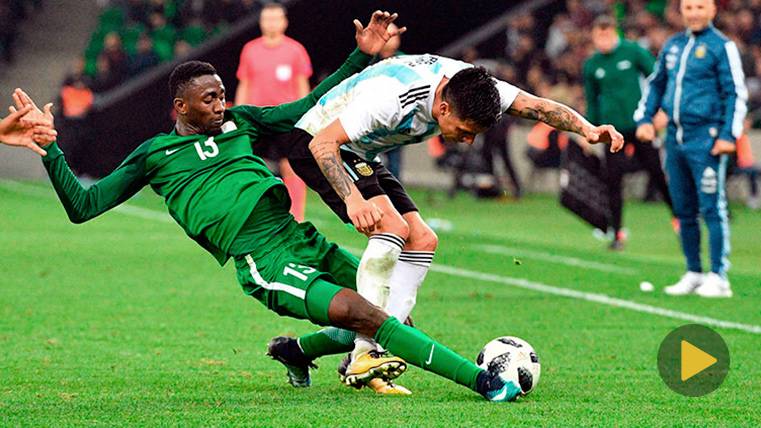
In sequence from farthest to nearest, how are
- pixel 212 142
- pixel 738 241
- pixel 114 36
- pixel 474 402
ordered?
pixel 114 36 < pixel 738 241 < pixel 212 142 < pixel 474 402

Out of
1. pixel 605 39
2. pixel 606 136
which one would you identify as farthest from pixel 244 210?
pixel 605 39

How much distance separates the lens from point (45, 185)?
25625 mm

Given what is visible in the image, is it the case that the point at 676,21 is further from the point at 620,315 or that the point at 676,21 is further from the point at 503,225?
the point at 620,315

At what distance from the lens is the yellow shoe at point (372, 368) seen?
258 inches

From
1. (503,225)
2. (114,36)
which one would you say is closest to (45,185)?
(114,36)

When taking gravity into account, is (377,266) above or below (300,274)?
below

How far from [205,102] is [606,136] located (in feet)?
6.21

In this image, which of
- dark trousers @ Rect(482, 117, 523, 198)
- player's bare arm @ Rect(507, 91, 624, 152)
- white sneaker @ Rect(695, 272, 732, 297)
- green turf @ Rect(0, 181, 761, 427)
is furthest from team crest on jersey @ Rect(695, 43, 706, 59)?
dark trousers @ Rect(482, 117, 523, 198)

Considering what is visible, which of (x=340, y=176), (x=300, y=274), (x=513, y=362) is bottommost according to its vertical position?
(x=513, y=362)

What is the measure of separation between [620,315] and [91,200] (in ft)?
14.9

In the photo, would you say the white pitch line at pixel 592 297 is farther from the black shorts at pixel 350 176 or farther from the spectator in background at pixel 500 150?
the spectator in background at pixel 500 150

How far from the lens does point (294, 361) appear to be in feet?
23.5

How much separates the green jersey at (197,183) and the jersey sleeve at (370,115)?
0.50m

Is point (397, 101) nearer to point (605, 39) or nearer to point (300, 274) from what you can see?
point (300, 274)
